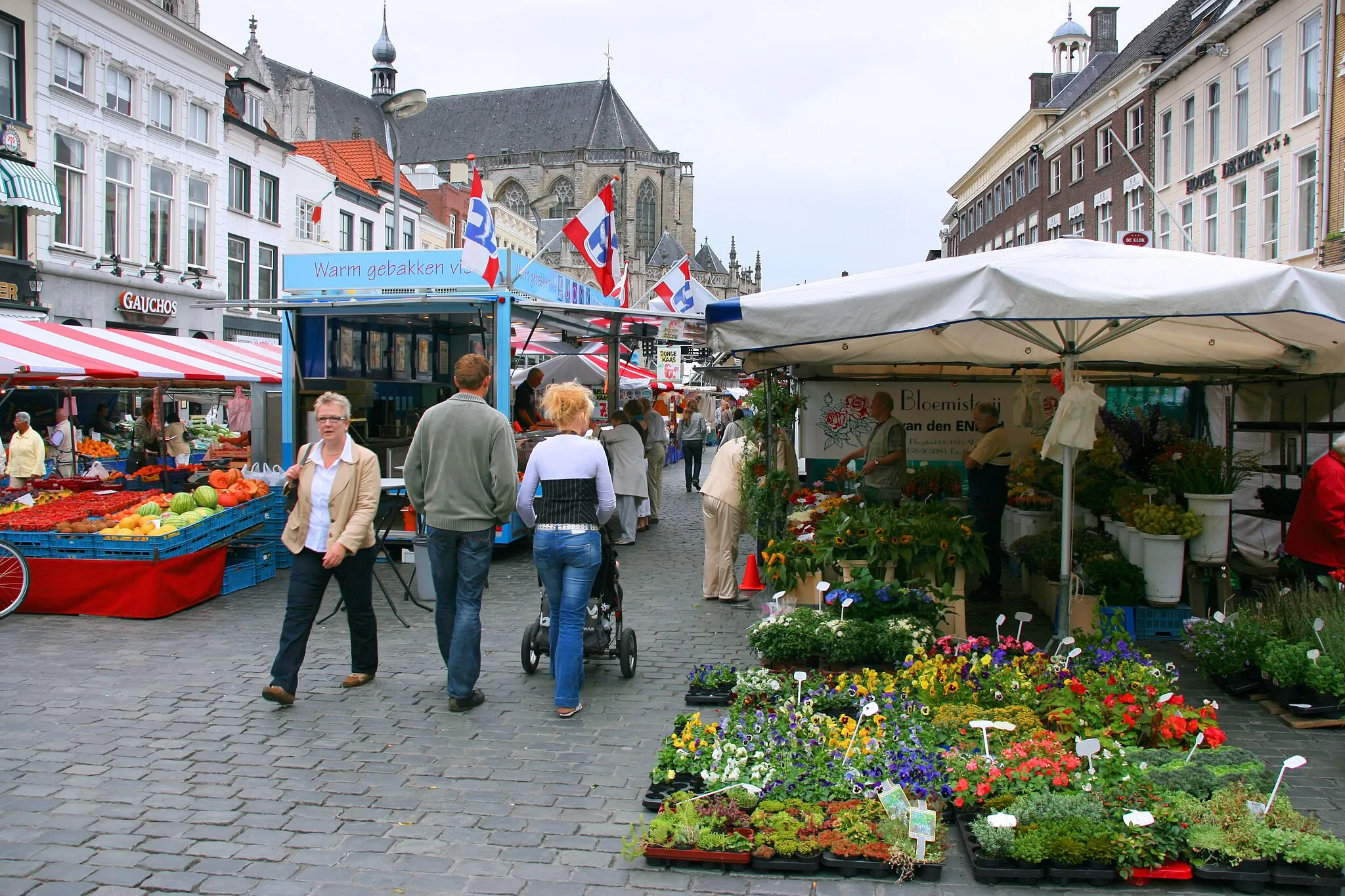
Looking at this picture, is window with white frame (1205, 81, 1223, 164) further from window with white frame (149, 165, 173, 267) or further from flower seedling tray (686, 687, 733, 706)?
window with white frame (149, 165, 173, 267)

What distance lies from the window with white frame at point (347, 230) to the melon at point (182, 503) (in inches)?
1219

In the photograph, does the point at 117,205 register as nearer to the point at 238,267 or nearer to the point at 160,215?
the point at 160,215

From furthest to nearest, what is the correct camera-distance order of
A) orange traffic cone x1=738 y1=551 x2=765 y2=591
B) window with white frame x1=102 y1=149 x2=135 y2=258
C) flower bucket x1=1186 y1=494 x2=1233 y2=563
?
window with white frame x1=102 y1=149 x2=135 y2=258
orange traffic cone x1=738 y1=551 x2=765 y2=591
flower bucket x1=1186 y1=494 x2=1233 y2=563

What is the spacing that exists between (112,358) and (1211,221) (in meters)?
25.3

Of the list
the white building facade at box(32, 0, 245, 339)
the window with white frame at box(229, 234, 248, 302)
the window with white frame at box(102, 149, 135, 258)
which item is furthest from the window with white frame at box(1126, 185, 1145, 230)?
the window with white frame at box(102, 149, 135, 258)

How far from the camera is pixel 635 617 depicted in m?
8.21

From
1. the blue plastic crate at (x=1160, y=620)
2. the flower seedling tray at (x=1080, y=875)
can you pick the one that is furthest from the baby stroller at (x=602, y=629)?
the blue plastic crate at (x=1160, y=620)

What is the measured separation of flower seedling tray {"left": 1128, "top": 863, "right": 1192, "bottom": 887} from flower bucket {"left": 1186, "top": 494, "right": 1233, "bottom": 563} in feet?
12.4

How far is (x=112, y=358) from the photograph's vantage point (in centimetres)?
1198

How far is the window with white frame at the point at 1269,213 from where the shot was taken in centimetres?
2236

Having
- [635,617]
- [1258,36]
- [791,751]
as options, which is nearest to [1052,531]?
[635,617]

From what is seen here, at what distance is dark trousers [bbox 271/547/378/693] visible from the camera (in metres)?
5.61

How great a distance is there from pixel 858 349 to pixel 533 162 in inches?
2768

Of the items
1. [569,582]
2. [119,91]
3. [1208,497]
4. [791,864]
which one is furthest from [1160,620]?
[119,91]
